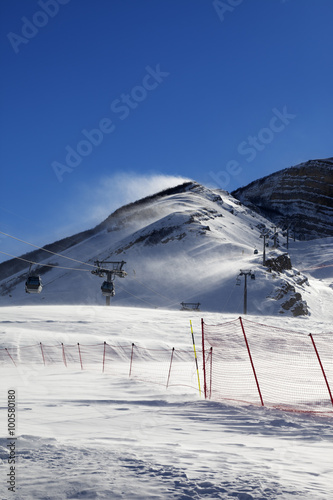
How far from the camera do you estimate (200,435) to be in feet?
25.7

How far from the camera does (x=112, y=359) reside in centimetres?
2605

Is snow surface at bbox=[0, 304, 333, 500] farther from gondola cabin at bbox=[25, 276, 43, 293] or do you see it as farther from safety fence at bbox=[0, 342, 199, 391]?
gondola cabin at bbox=[25, 276, 43, 293]

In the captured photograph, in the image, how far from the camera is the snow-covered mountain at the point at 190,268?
2653 inches

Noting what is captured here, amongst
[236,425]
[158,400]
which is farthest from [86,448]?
[158,400]

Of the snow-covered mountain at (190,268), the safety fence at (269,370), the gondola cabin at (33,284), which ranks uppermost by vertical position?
the snow-covered mountain at (190,268)

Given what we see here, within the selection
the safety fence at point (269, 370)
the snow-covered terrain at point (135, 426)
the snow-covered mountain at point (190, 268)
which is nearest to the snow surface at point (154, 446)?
the snow-covered terrain at point (135, 426)

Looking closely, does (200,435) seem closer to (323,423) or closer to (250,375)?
(323,423)

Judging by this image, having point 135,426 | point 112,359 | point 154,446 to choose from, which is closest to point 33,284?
point 112,359

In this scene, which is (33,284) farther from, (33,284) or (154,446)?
(154,446)

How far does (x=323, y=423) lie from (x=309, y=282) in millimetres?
75105

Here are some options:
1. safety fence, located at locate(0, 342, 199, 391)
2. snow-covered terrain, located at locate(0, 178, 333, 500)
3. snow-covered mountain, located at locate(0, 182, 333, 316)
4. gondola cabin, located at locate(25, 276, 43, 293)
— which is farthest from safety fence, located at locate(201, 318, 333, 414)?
snow-covered mountain, located at locate(0, 182, 333, 316)

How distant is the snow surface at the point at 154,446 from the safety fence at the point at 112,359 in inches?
159

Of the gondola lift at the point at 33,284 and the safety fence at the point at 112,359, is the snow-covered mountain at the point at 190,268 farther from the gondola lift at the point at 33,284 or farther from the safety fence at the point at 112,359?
the gondola lift at the point at 33,284

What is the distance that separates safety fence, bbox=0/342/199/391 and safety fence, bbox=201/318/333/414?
1.74 metres
